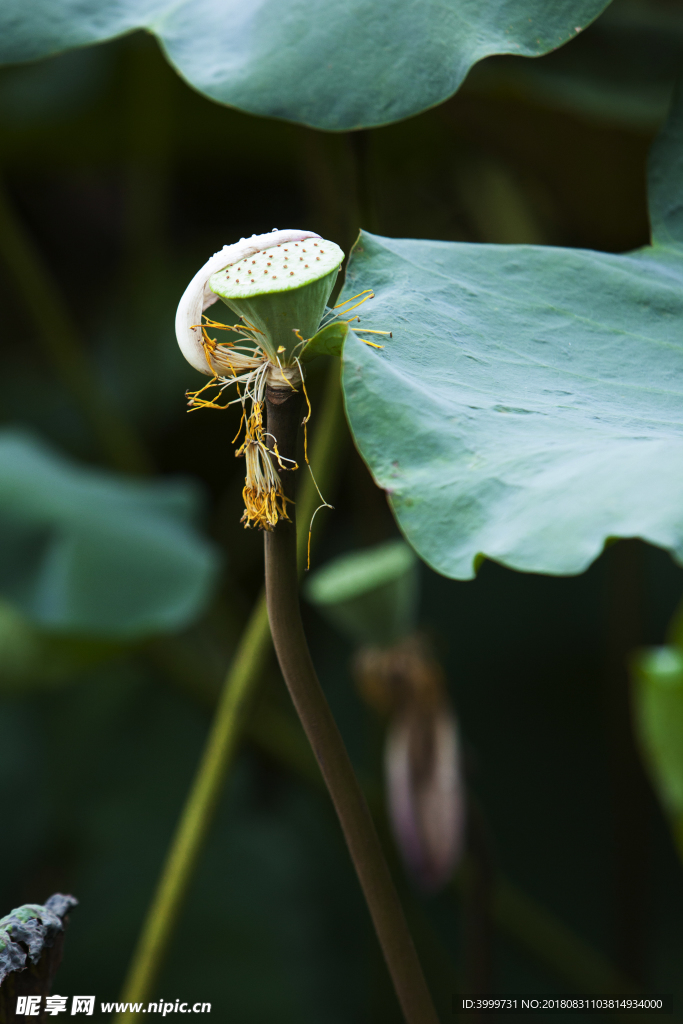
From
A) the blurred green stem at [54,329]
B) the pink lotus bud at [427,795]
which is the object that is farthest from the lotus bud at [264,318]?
A: the blurred green stem at [54,329]

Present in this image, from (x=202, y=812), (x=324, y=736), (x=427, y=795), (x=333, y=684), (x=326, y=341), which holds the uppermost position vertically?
(x=326, y=341)

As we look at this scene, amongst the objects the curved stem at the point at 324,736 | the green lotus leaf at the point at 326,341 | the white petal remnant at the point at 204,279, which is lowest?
the curved stem at the point at 324,736

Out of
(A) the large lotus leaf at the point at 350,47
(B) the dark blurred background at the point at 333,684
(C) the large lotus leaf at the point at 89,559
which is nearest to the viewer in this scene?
(A) the large lotus leaf at the point at 350,47

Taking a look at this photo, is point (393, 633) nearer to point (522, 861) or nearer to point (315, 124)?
point (315, 124)

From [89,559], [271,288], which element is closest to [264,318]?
[271,288]

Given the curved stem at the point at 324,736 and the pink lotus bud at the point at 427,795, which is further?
the pink lotus bud at the point at 427,795

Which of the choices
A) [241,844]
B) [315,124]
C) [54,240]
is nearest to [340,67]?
[315,124]

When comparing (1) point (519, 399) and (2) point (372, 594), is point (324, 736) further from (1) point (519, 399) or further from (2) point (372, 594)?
(2) point (372, 594)

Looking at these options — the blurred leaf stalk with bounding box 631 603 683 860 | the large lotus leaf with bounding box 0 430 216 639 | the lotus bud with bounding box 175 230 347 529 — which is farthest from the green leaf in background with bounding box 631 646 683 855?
the lotus bud with bounding box 175 230 347 529

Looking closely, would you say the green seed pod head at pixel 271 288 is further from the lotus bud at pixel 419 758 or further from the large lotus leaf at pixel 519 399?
the lotus bud at pixel 419 758
